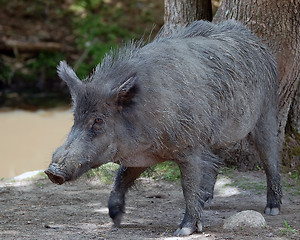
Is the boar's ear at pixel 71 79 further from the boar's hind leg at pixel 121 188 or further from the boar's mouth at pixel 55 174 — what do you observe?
the boar's hind leg at pixel 121 188

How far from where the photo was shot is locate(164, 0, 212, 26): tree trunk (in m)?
7.27

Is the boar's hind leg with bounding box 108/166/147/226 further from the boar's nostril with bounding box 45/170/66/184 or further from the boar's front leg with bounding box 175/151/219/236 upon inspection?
the boar's nostril with bounding box 45/170/66/184

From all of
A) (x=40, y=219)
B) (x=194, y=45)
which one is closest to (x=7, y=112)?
(x=40, y=219)

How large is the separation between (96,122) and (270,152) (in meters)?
2.39

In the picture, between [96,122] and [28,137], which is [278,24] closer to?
[96,122]

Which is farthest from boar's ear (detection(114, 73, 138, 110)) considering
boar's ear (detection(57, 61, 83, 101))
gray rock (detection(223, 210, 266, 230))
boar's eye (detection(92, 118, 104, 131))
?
gray rock (detection(223, 210, 266, 230))

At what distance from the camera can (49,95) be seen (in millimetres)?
13461

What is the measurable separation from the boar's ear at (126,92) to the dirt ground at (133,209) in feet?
3.94

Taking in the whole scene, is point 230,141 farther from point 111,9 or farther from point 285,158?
point 111,9

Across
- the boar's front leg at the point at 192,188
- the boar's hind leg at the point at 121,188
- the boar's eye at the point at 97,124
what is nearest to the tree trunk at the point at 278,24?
the boar's front leg at the point at 192,188

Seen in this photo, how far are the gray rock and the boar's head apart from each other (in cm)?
133

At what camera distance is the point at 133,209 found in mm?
6309

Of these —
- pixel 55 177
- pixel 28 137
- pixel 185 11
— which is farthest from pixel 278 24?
pixel 28 137

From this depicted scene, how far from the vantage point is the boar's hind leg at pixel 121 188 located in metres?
5.66
